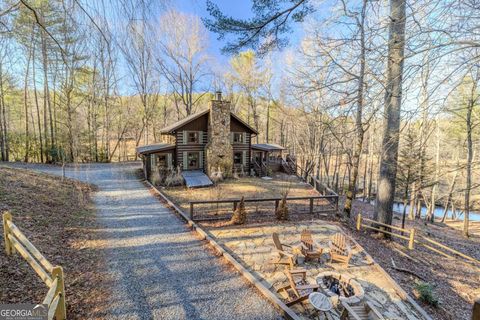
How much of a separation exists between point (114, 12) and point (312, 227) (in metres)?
8.41

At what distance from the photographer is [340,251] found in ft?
20.4

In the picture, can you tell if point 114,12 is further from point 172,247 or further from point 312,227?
point 312,227

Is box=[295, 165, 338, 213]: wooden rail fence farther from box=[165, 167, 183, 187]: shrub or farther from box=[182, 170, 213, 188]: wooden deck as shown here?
box=[165, 167, 183, 187]: shrub

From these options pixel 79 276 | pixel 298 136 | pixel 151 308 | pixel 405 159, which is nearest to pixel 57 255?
pixel 79 276

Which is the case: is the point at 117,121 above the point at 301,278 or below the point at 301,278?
above

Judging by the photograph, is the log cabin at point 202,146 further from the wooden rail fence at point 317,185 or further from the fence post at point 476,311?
the fence post at point 476,311

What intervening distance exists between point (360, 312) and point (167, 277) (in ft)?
12.8

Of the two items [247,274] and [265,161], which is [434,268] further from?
[265,161]

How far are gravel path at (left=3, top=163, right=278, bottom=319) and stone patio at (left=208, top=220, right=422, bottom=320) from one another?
0.60 meters

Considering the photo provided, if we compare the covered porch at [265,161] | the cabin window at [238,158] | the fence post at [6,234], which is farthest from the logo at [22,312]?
the covered porch at [265,161]

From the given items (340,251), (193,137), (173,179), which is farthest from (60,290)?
(193,137)

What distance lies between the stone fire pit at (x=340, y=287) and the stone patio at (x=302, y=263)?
0.29 m

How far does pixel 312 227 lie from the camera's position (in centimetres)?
855

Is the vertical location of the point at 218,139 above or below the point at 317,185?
above
